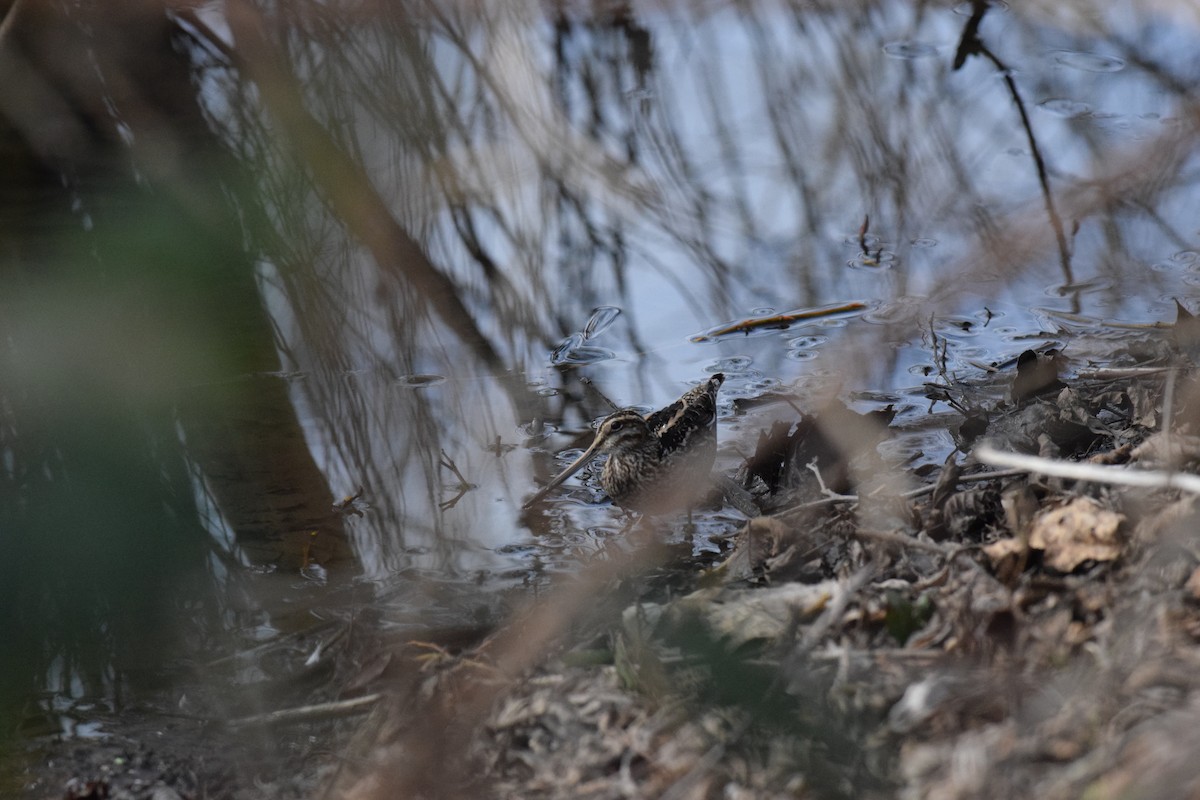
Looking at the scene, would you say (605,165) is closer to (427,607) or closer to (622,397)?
(622,397)

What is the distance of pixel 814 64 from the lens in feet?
20.1

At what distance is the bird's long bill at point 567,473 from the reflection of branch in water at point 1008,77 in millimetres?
1914

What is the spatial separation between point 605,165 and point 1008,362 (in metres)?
2.11

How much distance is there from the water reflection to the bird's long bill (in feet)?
0.29

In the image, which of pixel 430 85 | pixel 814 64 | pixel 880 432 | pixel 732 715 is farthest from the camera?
pixel 814 64

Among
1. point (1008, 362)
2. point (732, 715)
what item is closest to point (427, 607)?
point (732, 715)

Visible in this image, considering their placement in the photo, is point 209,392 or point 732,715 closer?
point 732,715

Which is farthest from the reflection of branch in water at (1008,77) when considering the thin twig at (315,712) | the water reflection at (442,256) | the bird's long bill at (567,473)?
the thin twig at (315,712)

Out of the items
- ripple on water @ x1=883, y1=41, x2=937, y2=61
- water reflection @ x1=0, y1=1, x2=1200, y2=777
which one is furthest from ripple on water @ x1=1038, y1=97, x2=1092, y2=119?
ripple on water @ x1=883, y1=41, x2=937, y2=61

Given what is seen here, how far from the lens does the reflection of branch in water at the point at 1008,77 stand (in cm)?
499

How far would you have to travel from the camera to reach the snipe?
379cm

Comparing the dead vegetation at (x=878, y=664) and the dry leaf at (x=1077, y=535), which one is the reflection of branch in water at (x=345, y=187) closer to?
the dead vegetation at (x=878, y=664)

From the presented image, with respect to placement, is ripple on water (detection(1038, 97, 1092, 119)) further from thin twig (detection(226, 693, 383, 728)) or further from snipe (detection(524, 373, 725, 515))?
thin twig (detection(226, 693, 383, 728))

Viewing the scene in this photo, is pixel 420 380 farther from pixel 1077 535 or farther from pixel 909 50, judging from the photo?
pixel 909 50
